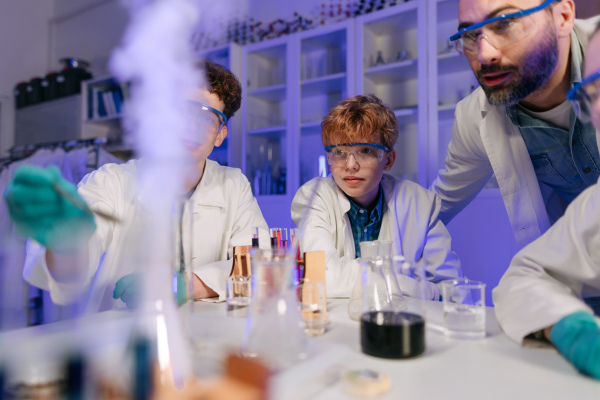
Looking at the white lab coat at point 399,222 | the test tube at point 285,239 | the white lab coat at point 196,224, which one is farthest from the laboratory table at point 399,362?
the white lab coat at point 399,222

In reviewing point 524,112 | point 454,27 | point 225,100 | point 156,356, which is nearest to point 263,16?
point 454,27

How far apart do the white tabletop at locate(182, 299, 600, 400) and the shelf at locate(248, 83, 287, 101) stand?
10.6ft

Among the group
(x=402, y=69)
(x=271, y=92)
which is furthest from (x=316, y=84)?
(x=402, y=69)

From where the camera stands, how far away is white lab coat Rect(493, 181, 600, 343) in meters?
0.80

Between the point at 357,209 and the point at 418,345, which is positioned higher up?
the point at 357,209

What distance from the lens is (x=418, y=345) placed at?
73cm

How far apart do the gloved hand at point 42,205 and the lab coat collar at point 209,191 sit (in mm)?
812

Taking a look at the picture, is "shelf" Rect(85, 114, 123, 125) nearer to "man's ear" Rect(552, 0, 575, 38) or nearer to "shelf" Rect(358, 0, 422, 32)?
"shelf" Rect(358, 0, 422, 32)

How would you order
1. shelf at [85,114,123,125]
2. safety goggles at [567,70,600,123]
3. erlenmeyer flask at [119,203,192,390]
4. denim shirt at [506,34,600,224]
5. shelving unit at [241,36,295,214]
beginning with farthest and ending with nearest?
shelf at [85,114,123,125] → shelving unit at [241,36,295,214] → denim shirt at [506,34,600,224] → safety goggles at [567,70,600,123] → erlenmeyer flask at [119,203,192,390]

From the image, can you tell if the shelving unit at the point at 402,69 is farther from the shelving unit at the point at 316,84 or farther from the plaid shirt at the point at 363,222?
the plaid shirt at the point at 363,222

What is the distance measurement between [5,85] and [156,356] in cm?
603

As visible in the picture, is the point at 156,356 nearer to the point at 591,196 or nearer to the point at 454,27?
the point at 591,196

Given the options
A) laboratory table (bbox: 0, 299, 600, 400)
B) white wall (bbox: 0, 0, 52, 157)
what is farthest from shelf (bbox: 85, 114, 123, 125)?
Answer: laboratory table (bbox: 0, 299, 600, 400)

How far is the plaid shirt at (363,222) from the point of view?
1784mm
